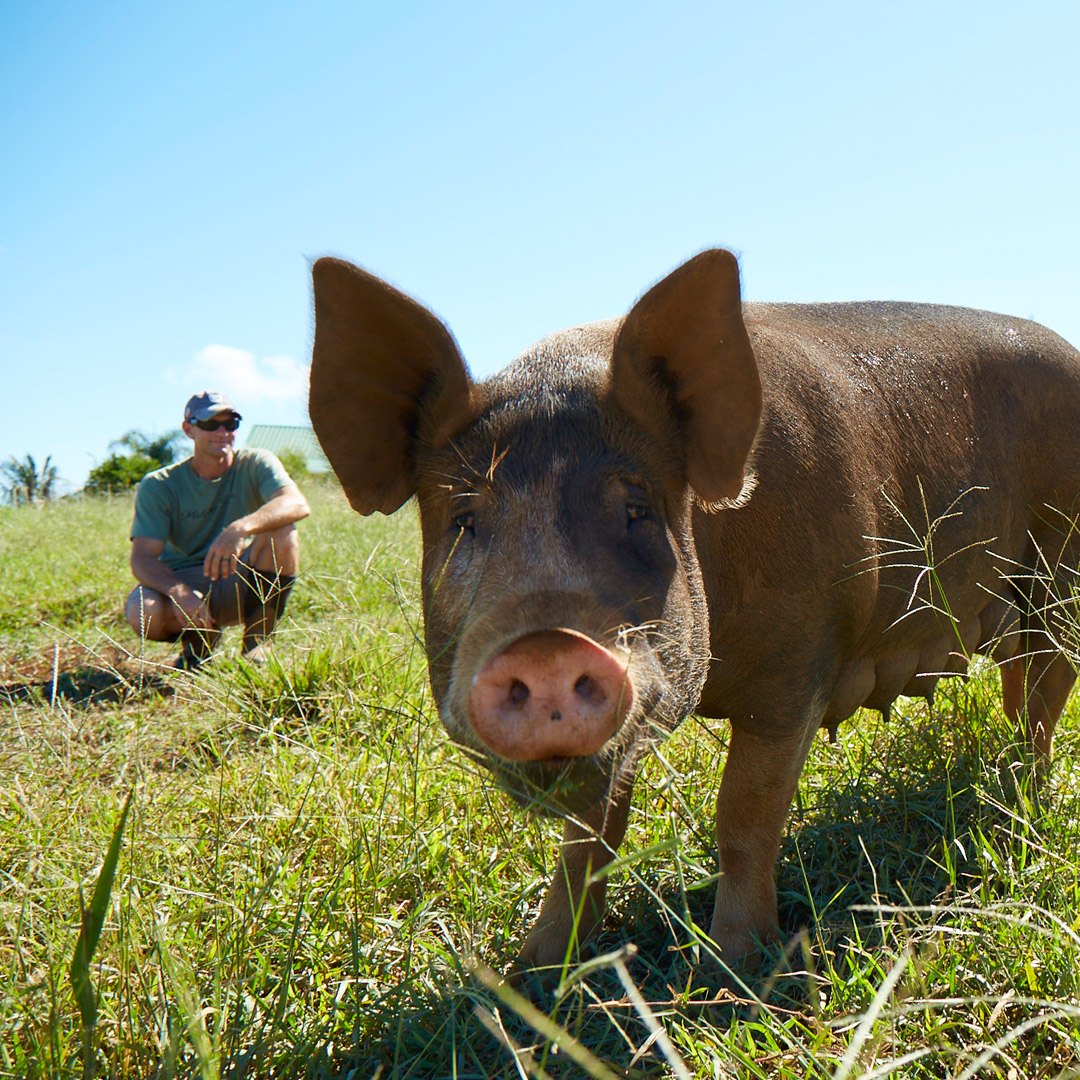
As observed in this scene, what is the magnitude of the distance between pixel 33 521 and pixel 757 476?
12.1 meters

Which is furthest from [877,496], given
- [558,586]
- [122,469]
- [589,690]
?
[122,469]

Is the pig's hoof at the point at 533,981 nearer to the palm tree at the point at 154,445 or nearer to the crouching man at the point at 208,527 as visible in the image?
the crouching man at the point at 208,527

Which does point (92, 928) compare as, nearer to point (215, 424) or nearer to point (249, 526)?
point (249, 526)

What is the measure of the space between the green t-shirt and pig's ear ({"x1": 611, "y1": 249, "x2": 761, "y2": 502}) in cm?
422

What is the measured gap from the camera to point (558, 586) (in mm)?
1867

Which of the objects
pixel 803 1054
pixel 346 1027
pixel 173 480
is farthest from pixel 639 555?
pixel 173 480

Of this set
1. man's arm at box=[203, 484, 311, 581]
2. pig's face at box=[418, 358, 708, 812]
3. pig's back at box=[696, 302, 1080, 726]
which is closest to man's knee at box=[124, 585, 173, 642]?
man's arm at box=[203, 484, 311, 581]

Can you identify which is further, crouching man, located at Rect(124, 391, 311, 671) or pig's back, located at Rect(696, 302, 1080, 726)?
Answer: crouching man, located at Rect(124, 391, 311, 671)

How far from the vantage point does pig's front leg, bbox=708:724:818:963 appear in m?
2.59

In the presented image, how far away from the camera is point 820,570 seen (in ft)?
8.52

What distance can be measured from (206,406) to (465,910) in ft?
14.6

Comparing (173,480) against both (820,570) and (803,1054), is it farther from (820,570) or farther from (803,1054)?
(803,1054)

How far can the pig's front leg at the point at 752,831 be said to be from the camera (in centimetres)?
259

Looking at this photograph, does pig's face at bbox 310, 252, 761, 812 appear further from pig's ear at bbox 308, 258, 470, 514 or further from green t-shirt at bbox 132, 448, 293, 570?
green t-shirt at bbox 132, 448, 293, 570
